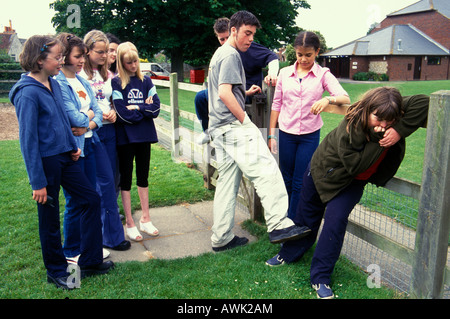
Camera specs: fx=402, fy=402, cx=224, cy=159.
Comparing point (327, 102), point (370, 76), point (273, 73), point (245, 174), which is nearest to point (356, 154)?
point (327, 102)

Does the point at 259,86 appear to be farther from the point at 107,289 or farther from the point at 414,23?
the point at 414,23

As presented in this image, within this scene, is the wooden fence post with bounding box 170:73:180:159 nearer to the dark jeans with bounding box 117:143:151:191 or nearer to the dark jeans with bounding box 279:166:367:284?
the dark jeans with bounding box 117:143:151:191

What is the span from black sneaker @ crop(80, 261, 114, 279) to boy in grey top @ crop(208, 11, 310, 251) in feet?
3.59

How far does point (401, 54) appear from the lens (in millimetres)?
45969

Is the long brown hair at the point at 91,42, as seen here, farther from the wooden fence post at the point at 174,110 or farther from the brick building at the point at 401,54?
the brick building at the point at 401,54

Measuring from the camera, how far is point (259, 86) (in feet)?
14.2

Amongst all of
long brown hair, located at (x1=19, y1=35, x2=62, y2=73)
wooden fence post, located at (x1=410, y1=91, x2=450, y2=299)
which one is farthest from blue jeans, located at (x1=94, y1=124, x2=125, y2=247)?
wooden fence post, located at (x1=410, y1=91, x2=450, y2=299)

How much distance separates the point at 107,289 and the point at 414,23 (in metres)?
64.1

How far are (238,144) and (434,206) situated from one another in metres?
1.68

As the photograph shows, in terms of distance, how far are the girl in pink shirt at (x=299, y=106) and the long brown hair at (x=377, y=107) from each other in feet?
2.09

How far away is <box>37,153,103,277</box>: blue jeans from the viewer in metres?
3.06

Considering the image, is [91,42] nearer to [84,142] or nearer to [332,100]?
[84,142]

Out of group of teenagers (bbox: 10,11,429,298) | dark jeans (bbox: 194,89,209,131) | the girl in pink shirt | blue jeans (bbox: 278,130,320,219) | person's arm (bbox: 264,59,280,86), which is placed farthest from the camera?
dark jeans (bbox: 194,89,209,131)

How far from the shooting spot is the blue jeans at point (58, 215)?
10.0 feet
